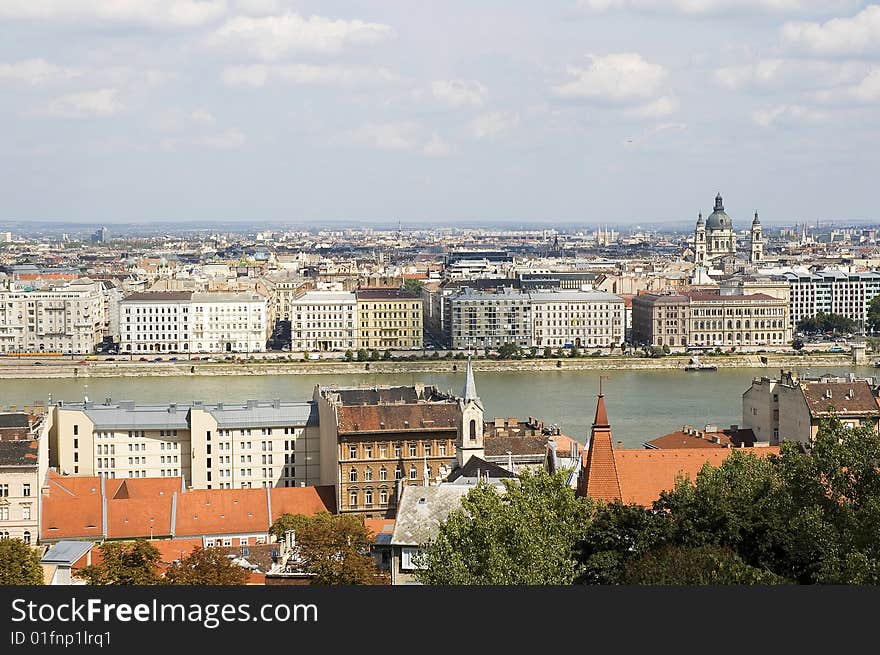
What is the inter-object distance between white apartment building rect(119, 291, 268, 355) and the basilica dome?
23559mm

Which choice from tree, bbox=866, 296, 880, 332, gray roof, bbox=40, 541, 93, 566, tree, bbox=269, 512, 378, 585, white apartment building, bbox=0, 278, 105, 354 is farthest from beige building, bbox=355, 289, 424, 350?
gray roof, bbox=40, 541, 93, 566

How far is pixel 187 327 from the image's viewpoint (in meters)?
24.8

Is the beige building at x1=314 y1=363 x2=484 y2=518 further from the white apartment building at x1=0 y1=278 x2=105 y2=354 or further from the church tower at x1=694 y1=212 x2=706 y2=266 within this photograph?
the church tower at x1=694 y1=212 x2=706 y2=266

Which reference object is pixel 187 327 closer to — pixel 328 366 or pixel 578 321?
pixel 328 366

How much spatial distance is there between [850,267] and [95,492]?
91.3 ft

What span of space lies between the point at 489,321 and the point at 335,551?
18545 mm

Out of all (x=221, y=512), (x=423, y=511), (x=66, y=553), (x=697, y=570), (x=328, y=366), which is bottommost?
(x=328, y=366)

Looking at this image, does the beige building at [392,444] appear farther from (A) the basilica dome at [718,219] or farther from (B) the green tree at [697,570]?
(A) the basilica dome at [718,219]

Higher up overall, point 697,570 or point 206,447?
point 697,570

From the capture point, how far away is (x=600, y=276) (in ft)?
106

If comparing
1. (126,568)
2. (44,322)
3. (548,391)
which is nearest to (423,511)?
(126,568)

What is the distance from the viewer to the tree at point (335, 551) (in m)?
6.04

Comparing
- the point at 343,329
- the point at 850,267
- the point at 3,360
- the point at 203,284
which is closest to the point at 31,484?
the point at 3,360

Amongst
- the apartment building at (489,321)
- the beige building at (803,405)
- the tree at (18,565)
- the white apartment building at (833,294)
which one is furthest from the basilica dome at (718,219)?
the tree at (18,565)
